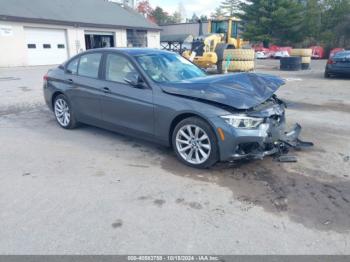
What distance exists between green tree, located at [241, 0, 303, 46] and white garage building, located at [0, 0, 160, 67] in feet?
43.1

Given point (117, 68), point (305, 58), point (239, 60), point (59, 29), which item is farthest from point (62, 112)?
point (59, 29)

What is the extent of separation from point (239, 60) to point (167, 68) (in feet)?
33.2

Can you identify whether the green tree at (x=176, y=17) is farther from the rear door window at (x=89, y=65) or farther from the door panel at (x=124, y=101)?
the door panel at (x=124, y=101)

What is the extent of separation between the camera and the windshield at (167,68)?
4756 millimetres

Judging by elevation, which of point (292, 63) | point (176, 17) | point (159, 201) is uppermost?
point (176, 17)

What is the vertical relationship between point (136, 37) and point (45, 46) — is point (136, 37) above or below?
above

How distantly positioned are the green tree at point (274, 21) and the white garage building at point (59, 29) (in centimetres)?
1314

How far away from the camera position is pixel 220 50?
647 inches

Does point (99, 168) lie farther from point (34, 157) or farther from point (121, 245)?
point (121, 245)

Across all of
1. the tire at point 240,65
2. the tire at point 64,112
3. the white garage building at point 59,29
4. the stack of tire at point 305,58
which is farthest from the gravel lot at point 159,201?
the white garage building at point 59,29

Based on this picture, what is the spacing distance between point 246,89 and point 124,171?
2.00 meters

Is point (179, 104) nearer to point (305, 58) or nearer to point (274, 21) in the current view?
point (305, 58)

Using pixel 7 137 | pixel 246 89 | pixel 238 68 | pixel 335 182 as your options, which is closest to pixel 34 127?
pixel 7 137

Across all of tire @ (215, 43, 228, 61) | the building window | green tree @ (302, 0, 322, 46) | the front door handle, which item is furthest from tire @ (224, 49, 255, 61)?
green tree @ (302, 0, 322, 46)
